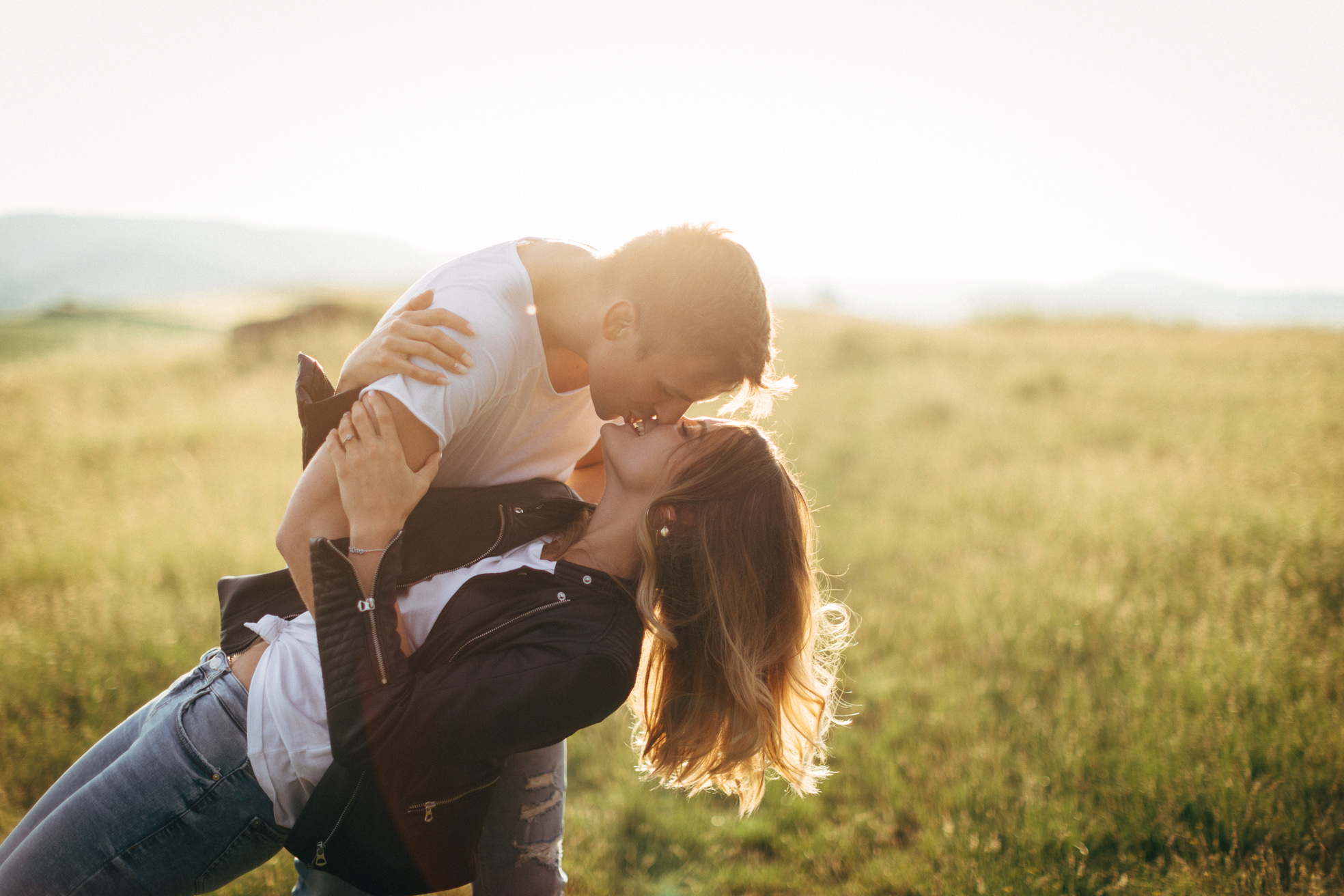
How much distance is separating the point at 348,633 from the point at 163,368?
1281 centimetres

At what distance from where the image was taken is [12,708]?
3.55m

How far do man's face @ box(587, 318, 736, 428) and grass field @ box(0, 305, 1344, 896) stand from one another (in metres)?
1.41

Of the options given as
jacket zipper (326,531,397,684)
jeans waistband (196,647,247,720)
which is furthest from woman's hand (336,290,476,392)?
jeans waistband (196,647,247,720)

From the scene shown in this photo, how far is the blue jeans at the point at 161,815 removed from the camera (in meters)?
1.58

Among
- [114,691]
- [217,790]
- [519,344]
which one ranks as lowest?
[114,691]

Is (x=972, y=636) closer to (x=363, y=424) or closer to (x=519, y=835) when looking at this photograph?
(x=519, y=835)

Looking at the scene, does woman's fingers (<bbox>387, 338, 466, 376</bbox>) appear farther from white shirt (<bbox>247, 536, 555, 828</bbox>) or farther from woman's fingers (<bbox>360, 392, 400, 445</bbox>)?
white shirt (<bbox>247, 536, 555, 828</bbox>)

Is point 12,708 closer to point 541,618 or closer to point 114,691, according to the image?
point 114,691

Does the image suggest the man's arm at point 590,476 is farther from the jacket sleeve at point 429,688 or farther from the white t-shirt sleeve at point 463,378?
the jacket sleeve at point 429,688

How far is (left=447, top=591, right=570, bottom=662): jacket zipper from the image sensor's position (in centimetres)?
165

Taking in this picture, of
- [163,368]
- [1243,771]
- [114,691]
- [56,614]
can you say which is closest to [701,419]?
[1243,771]

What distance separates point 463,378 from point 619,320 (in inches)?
18.6

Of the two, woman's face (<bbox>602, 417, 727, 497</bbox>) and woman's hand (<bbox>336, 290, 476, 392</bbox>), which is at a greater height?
woman's hand (<bbox>336, 290, 476, 392</bbox>)

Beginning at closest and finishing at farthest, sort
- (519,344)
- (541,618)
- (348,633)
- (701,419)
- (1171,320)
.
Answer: (348,633), (541,618), (519,344), (701,419), (1171,320)
